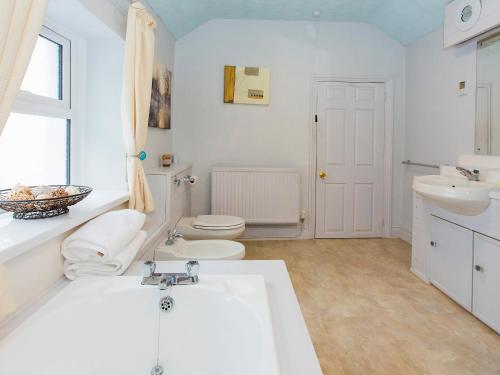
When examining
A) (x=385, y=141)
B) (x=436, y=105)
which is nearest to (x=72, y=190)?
(x=436, y=105)

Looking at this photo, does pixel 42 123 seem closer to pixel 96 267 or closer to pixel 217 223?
pixel 96 267

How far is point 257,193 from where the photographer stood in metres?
3.62

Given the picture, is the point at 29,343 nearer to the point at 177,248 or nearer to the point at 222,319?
the point at 222,319

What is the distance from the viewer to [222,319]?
112 centimetres

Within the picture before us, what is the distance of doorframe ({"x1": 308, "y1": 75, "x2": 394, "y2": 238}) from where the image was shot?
3.75 m

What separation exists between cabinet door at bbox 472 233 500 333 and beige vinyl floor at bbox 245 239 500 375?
79 mm

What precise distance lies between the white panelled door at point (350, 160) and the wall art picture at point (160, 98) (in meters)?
1.67

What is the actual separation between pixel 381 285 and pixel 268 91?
2.29 m

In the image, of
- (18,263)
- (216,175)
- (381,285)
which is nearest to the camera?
(18,263)

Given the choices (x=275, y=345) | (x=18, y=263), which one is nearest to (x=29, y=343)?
(x=18, y=263)

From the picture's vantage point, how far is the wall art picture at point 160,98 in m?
2.73

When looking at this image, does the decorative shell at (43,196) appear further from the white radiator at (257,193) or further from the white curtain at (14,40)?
the white radiator at (257,193)

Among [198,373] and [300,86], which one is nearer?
[198,373]

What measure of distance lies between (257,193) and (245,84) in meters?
1.22
